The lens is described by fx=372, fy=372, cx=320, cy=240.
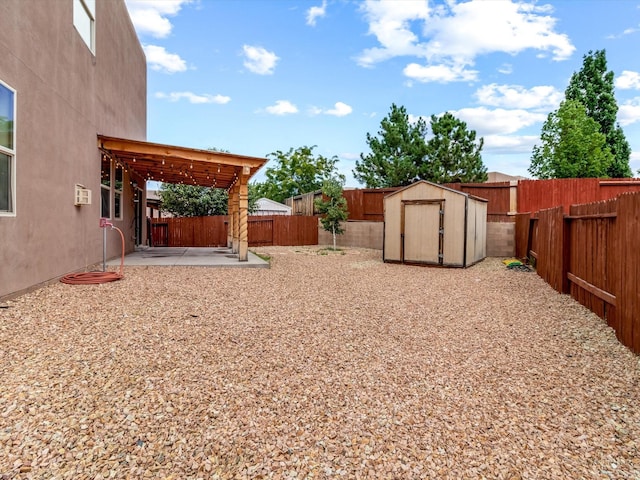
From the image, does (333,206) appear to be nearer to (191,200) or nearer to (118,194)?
(191,200)

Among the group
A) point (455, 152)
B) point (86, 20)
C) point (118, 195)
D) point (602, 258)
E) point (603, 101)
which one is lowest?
point (602, 258)

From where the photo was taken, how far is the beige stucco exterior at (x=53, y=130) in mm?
4660

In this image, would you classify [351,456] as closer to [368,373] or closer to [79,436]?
[368,373]

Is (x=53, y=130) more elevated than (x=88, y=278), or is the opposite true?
(x=53, y=130)

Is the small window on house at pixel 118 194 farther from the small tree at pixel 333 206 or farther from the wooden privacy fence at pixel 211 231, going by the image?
the small tree at pixel 333 206

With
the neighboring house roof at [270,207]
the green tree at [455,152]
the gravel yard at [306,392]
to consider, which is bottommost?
the gravel yard at [306,392]

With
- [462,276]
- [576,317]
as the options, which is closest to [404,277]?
[462,276]

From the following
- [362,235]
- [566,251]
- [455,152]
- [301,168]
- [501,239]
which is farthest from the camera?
[301,168]

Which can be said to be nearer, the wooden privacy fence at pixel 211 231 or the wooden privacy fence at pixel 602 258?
the wooden privacy fence at pixel 602 258

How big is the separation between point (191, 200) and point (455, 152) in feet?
43.7

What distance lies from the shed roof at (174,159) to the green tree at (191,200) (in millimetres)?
7568

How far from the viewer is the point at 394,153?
803 inches

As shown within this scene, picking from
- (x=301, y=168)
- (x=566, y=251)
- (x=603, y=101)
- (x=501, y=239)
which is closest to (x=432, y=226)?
(x=501, y=239)

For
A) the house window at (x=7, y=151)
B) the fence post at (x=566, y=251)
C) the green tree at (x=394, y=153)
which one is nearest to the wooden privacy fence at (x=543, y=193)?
the green tree at (x=394, y=153)
